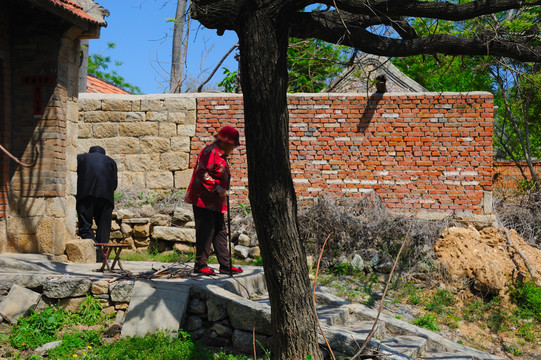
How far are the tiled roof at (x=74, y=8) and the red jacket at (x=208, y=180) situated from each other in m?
2.62

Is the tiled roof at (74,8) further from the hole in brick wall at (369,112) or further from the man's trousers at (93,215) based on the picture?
the hole in brick wall at (369,112)

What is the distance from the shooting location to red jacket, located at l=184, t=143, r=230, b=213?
20.4 feet

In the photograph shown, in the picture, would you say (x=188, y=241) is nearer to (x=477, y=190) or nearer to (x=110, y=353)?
(x=110, y=353)

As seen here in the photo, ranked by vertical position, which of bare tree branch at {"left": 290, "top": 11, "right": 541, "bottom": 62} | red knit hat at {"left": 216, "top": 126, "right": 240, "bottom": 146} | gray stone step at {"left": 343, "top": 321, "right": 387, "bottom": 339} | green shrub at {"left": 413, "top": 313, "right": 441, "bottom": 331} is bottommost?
green shrub at {"left": 413, "top": 313, "right": 441, "bottom": 331}

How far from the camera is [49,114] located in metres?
7.07

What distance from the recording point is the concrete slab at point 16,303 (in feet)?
17.4

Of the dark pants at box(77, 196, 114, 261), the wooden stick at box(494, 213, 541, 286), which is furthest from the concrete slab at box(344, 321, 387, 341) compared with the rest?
the dark pants at box(77, 196, 114, 261)

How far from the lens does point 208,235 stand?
20.8ft

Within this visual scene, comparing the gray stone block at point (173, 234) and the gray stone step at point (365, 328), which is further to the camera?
the gray stone block at point (173, 234)

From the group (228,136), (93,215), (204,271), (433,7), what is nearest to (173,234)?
(93,215)

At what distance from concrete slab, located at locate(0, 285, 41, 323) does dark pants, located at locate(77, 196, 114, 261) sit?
2234 millimetres

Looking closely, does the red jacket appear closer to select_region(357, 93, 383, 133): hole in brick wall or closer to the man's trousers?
the man's trousers

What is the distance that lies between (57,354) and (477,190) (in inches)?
309

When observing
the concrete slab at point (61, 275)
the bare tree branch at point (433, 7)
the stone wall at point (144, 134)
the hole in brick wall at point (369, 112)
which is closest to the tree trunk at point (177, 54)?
the stone wall at point (144, 134)
